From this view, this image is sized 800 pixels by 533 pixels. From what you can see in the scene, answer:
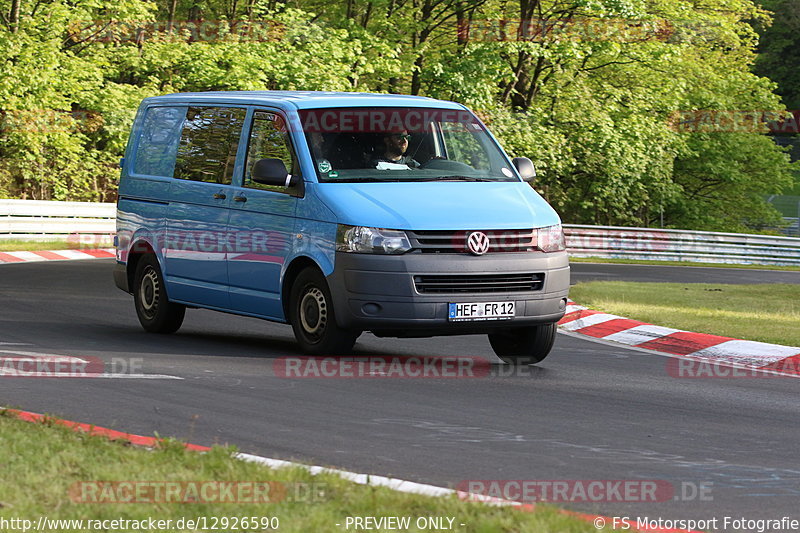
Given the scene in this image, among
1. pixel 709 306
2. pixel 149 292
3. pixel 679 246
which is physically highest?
pixel 149 292

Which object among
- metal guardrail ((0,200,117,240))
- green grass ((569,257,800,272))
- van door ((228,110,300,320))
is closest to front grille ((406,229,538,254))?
van door ((228,110,300,320))

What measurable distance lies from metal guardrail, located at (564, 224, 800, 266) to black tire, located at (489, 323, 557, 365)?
85.5 feet

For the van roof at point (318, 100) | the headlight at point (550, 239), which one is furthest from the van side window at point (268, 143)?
the headlight at point (550, 239)

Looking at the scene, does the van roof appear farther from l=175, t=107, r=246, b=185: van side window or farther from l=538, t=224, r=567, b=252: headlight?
l=538, t=224, r=567, b=252: headlight

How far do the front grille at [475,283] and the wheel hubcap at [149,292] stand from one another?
3.53 m

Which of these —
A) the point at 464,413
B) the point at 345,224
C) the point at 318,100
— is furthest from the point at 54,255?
the point at 464,413

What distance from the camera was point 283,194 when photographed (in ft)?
36.2

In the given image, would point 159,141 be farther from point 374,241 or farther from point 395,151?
point 374,241

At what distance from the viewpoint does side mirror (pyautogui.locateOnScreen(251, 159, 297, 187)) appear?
1088 centimetres

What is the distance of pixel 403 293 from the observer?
10.1 metres

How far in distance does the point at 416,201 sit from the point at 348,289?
2.83 ft

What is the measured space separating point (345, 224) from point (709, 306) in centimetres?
1008

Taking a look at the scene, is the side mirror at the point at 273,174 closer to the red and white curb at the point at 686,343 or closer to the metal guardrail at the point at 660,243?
the red and white curb at the point at 686,343

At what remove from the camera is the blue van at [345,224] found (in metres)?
10.2
